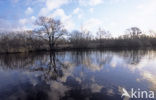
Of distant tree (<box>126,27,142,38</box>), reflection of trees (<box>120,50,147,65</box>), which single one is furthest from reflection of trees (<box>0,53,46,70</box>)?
distant tree (<box>126,27,142,38</box>)

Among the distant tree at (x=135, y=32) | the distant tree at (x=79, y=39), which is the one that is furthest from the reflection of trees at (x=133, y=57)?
the distant tree at (x=135, y=32)

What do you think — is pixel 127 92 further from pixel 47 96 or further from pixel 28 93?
pixel 28 93

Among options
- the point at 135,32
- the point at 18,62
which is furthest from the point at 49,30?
the point at 135,32

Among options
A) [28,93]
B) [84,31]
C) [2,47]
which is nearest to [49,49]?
[2,47]

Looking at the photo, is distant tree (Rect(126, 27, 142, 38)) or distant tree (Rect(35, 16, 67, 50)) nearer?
distant tree (Rect(35, 16, 67, 50))

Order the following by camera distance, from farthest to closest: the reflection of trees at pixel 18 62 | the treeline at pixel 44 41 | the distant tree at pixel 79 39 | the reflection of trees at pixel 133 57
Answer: the distant tree at pixel 79 39
the treeline at pixel 44 41
the reflection of trees at pixel 133 57
the reflection of trees at pixel 18 62

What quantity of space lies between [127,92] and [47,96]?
3250mm

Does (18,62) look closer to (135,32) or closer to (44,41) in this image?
(44,41)

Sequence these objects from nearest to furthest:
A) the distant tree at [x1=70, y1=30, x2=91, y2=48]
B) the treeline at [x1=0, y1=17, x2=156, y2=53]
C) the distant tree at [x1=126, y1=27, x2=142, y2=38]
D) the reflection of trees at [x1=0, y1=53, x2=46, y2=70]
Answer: the reflection of trees at [x1=0, y1=53, x2=46, y2=70], the treeline at [x1=0, y1=17, x2=156, y2=53], the distant tree at [x1=70, y1=30, x2=91, y2=48], the distant tree at [x1=126, y1=27, x2=142, y2=38]

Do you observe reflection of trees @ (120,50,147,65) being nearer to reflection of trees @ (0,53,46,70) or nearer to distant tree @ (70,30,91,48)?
reflection of trees @ (0,53,46,70)

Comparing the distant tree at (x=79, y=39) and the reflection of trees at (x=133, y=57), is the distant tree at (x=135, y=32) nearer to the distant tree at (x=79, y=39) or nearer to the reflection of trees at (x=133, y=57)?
the distant tree at (x=79, y=39)

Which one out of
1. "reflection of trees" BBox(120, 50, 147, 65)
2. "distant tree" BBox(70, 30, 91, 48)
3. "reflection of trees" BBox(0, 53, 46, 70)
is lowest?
"reflection of trees" BBox(0, 53, 46, 70)

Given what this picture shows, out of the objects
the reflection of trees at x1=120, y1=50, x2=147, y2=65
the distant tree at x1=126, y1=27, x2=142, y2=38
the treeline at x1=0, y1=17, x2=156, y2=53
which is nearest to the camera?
the reflection of trees at x1=120, y1=50, x2=147, y2=65

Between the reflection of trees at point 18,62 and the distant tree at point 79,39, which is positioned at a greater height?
the distant tree at point 79,39
